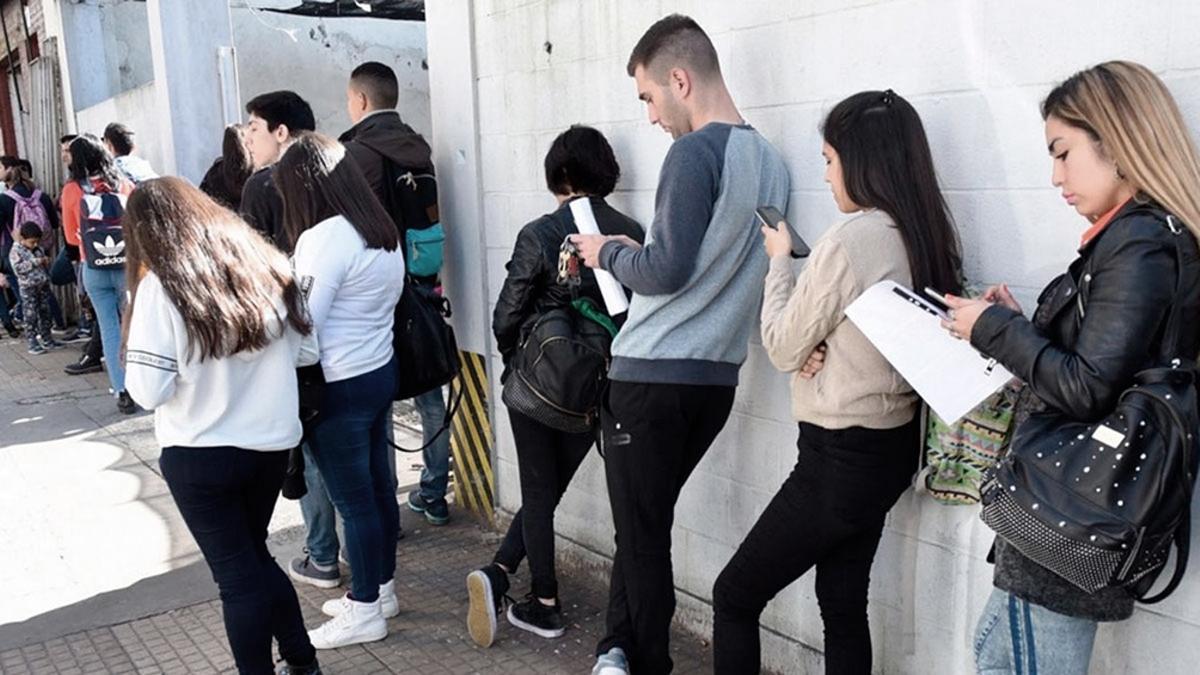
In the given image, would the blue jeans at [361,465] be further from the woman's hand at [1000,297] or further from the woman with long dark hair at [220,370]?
the woman's hand at [1000,297]

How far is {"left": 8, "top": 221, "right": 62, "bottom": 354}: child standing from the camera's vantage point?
9.58 metres

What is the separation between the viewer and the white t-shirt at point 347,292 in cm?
327

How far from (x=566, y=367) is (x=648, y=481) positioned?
0.61m

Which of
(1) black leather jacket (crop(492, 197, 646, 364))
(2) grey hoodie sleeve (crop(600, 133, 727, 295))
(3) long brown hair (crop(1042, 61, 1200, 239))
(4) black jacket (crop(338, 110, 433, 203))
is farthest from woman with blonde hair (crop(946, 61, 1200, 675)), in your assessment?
(4) black jacket (crop(338, 110, 433, 203))

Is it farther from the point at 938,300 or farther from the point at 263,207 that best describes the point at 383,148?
the point at 938,300

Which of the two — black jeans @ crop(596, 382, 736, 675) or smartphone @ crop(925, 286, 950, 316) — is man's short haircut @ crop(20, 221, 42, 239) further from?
smartphone @ crop(925, 286, 950, 316)

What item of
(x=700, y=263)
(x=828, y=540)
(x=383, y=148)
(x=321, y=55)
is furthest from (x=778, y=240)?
(x=321, y=55)

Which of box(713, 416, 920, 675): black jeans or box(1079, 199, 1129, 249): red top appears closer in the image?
box(1079, 199, 1129, 249): red top

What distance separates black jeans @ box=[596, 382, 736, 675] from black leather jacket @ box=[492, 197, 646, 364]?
23.5 inches

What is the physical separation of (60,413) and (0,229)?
3636 millimetres

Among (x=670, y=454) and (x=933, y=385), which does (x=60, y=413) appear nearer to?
(x=670, y=454)

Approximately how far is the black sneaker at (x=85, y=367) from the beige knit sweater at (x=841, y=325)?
26.7 ft

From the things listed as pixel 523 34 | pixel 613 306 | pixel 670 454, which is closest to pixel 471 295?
pixel 523 34

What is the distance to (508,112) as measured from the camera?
4.27 metres
